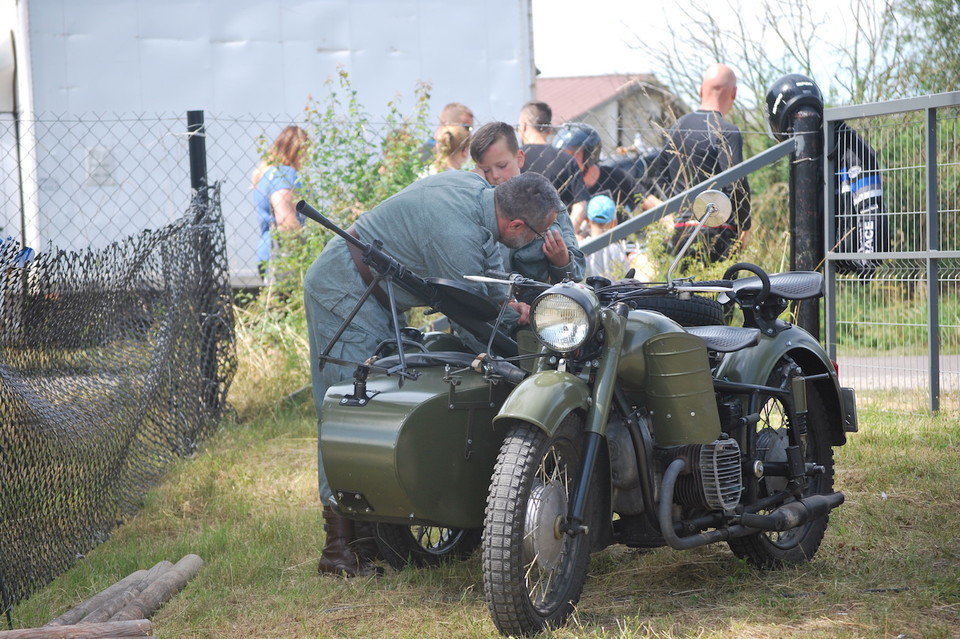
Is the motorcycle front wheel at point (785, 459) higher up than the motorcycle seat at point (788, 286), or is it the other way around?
the motorcycle seat at point (788, 286)

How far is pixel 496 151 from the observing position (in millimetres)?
5559

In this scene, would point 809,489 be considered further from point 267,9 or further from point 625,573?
point 267,9

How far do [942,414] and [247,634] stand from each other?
4519 millimetres

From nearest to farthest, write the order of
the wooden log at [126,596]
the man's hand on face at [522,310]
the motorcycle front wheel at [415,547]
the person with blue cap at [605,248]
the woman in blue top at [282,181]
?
the wooden log at [126,596]
the man's hand on face at [522,310]
the motorcycle front wheel at [415,547]
the person with blue cap at [605,248]
the woman in blue top at [282,181]

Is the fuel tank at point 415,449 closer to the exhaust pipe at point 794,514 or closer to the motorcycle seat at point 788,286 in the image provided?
the exhaust pipe at point 794,514

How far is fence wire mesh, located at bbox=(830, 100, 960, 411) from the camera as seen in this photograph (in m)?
6.73

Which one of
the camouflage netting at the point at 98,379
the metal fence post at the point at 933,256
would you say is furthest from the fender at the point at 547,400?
the metal fence post at the point at 933,256

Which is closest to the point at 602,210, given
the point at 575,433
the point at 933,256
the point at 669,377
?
the point at 933,256

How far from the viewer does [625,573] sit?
169 inches

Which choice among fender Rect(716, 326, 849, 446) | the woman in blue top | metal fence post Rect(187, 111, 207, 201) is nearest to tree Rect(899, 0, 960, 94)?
the woman in blue top

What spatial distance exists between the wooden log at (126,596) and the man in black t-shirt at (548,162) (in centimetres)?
432

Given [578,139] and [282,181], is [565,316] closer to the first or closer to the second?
[578,139]

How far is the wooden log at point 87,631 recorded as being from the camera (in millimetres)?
3107

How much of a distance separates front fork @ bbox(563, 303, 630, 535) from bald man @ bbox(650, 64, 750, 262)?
12.5 feet
